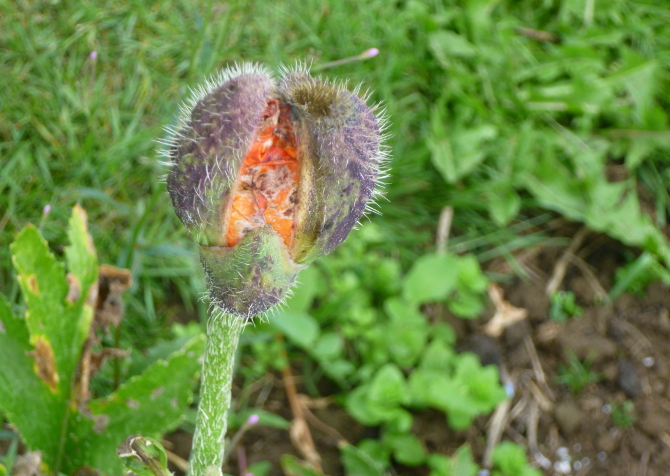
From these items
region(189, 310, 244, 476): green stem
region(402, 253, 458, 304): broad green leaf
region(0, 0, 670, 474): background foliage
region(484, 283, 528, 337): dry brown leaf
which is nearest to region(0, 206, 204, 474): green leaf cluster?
region(0, 0, 670, 474): background foliage

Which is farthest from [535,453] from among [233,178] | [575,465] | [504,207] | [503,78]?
[233,178]

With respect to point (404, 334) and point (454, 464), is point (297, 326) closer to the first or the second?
point (404, 334)

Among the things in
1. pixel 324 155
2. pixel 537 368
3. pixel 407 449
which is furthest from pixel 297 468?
pixel 324 155

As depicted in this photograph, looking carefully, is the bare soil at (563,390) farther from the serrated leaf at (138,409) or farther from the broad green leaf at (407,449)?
the serrated leaf at (138,409)

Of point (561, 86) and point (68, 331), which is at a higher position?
point (68, 331)

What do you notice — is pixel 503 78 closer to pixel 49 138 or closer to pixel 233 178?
pixel 49 138

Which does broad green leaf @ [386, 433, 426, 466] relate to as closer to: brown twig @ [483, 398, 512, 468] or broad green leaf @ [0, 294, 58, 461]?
brown twig @ [483, 398, 512, 468]

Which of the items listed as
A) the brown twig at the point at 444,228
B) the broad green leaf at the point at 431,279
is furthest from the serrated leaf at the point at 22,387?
the brown twig at the point at 444,228
